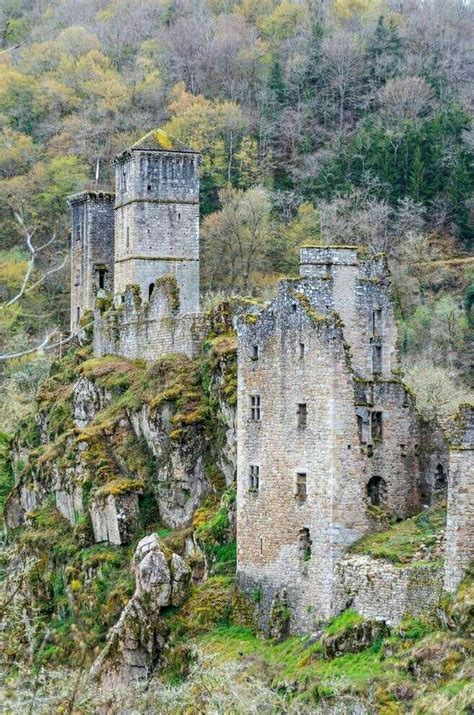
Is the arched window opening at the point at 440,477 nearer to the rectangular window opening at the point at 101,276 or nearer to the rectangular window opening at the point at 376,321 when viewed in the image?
the rectangular window opening at the point at 376,321

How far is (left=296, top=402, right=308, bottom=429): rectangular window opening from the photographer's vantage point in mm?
45344

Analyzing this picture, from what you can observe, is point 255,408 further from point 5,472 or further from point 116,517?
point 5,472

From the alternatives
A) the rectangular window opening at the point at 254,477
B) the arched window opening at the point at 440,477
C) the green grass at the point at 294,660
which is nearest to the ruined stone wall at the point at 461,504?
the green grass at the point at 294,660

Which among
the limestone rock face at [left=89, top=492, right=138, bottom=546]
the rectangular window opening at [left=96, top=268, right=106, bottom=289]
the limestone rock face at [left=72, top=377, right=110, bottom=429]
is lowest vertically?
the limestone rock face at [left=89, top=492, right=138, bottom=546]

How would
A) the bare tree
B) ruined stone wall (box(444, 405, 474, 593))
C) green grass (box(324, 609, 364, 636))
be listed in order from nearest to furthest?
ruined stone wall (box(444, 405, 474, 593))
green grass (box(324, 609, 364, 636))
the bare tree

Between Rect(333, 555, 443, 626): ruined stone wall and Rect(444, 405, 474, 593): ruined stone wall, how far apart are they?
0.80 metres

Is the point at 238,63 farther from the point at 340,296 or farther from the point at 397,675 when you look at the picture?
the point at 397,675

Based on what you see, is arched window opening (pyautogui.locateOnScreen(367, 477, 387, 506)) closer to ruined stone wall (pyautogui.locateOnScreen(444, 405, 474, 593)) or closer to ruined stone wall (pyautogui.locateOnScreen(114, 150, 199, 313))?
ruined stone wall (pyautogui.locateOnScreen(444, 405, 474, 593))

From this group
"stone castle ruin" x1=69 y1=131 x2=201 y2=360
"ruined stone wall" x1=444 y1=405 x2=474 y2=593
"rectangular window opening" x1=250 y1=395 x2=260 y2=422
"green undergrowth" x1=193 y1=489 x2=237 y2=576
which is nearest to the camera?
"ruined stone wall" x1=444 y1=405 x2=474 y2=593

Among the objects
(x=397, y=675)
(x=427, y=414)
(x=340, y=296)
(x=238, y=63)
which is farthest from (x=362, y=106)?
(x=397, y=675)

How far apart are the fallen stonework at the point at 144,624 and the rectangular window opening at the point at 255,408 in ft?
14.8

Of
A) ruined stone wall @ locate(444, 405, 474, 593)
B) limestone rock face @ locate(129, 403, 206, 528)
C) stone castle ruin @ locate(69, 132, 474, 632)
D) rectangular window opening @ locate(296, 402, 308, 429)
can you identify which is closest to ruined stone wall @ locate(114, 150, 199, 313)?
limestone rock face @ locate(129, 403, 206, 528)

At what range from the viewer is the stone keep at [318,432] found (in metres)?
44.7

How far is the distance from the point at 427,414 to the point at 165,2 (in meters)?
81.0
